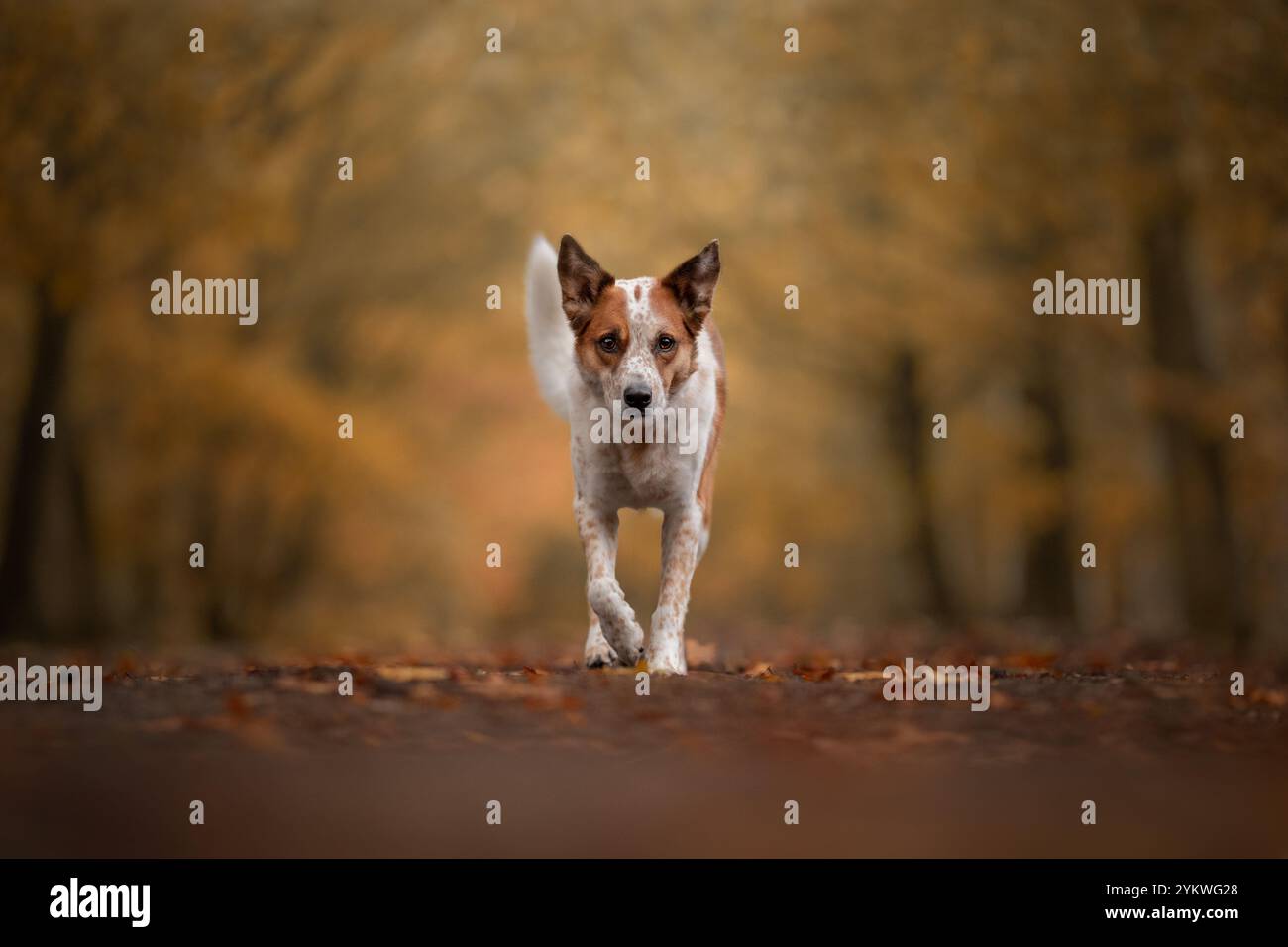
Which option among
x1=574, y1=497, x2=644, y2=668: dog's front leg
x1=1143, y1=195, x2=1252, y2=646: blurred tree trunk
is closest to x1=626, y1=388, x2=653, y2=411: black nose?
x1=574, y1=497, x2=644, y2=668: dog's front leg

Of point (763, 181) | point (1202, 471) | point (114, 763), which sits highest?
point (763, 181)

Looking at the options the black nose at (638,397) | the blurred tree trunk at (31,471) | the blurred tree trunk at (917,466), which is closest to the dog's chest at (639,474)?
the black nose at (638,397)

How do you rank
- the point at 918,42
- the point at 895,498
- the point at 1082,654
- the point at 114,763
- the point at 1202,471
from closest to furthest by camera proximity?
the point at 114,763 → the point at 1082,654 → the point at 1202,471 → the point at 918,42 → the point at 895,498

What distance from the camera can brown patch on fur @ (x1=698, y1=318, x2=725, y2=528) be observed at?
8.74m

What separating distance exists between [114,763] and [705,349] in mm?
4268

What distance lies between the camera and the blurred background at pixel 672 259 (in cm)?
1319

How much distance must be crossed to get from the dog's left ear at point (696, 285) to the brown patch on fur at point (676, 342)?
45mm

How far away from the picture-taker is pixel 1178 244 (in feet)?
44.9

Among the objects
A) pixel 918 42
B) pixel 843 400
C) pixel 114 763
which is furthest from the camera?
pixel 843 400

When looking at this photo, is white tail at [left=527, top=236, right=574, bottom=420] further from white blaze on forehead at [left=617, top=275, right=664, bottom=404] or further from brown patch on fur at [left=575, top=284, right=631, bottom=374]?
white blaze on forehead at [left=617, top=275, right=664, bottom=404]

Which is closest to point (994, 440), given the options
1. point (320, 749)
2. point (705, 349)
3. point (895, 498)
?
point (895, 498)

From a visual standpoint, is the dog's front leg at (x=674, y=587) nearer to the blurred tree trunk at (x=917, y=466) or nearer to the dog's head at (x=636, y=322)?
the dog's head at (x=636, y=322)

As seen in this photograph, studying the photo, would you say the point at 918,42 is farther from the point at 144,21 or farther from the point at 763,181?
the point at 144,21

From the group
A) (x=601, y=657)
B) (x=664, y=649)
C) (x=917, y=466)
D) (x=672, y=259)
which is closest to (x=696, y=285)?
(x=664, y=649)
